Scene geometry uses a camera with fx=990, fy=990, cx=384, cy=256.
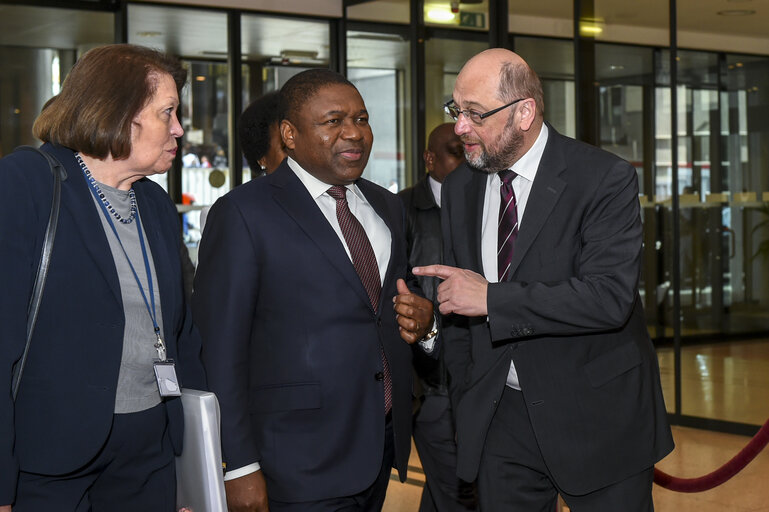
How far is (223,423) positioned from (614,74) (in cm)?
593

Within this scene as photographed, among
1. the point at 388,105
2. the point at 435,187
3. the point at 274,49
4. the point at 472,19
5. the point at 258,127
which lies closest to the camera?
the point at 258,127

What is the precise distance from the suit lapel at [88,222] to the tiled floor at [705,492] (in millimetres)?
3565

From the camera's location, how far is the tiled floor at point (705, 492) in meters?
5.61

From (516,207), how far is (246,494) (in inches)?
47.0

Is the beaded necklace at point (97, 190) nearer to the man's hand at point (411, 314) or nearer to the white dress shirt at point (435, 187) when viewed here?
the man's hand at point (411, 314)

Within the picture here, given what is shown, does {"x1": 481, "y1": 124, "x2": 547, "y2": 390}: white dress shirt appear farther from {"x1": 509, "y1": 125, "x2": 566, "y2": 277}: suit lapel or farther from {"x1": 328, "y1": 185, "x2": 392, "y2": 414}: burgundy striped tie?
{"x1": 328, "y1": 185, "x2": 392, "y2": 414}: burgundy striped tie

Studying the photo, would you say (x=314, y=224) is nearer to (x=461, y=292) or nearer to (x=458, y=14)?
(x=461, y=292)

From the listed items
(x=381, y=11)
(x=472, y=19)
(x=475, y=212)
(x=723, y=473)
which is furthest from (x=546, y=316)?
(x=381, y=11)

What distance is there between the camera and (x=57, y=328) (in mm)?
2316

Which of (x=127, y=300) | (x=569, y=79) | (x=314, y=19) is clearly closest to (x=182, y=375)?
(x=127, y=300)

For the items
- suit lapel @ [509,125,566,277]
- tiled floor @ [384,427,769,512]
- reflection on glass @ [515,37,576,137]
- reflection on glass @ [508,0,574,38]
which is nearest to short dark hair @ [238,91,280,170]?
suit lapel @ [509,125,566,277]

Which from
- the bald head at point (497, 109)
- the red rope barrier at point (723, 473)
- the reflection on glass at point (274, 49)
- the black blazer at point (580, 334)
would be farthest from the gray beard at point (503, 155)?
the reflection on glass at point (274, 49)

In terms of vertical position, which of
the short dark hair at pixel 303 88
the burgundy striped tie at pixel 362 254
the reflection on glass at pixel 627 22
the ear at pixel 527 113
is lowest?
the burgundy striped tie at pixel 362 254

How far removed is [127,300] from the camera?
246cm
